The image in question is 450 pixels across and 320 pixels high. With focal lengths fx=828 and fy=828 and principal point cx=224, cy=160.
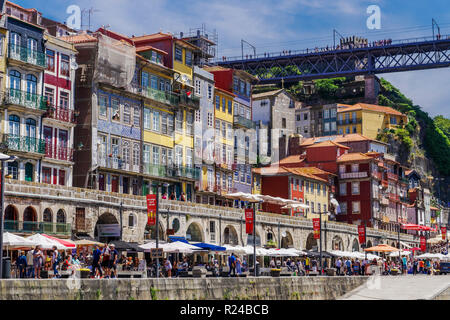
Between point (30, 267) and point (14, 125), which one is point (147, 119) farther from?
point (30, 267)

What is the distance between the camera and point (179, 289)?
90.7ft

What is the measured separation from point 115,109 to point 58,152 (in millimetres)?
8138

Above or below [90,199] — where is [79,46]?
above

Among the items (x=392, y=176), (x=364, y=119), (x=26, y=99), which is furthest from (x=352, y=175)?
(x=26, y=99)

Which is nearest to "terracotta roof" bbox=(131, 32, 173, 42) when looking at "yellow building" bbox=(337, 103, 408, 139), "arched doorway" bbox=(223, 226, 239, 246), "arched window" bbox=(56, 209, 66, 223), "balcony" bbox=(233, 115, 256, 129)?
"balcony" bbox=(233, 115, 256, 129)

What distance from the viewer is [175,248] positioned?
45812 millimetres

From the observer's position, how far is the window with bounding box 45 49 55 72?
53.9 metres

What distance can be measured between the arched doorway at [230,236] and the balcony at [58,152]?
1650 cm

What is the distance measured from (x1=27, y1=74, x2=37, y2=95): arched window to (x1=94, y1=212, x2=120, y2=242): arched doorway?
9.05 meters

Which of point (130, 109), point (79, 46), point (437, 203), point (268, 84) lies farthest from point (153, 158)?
point (437, 203)

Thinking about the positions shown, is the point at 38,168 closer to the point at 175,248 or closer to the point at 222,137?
the point at 175,248

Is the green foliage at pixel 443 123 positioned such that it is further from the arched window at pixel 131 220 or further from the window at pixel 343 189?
the arched window at pixel 131 220
